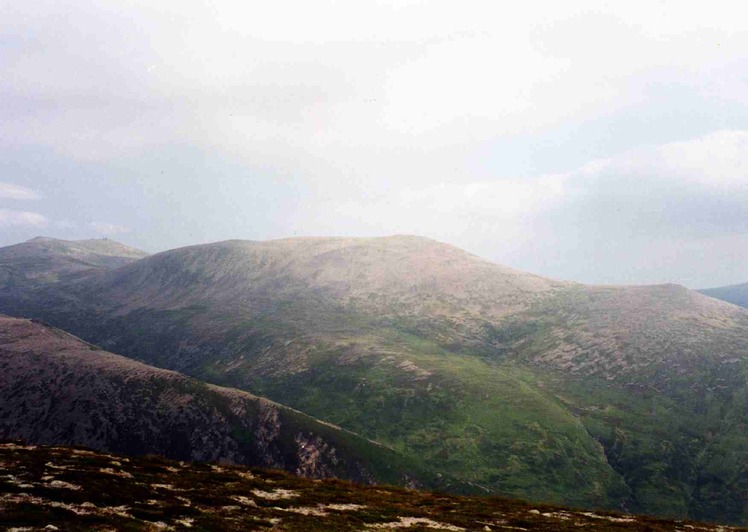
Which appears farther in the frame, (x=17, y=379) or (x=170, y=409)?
(x=17, y=379)

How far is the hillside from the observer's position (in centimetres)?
3053

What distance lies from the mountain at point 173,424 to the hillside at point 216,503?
92.7 meters

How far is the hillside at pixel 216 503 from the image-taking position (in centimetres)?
3053

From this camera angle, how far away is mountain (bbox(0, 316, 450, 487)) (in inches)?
5669

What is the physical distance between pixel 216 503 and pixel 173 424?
13031 cm

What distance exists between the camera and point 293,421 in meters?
159

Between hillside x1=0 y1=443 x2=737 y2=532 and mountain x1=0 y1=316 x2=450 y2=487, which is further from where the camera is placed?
mountain x1=0 y1=316 x2=450 y2=487

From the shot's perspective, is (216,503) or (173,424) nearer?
(216,503)

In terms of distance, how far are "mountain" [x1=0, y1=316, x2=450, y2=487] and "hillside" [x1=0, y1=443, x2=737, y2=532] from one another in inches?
3648

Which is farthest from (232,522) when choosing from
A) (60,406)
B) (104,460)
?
(60,406)

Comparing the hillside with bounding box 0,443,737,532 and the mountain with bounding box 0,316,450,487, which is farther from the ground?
the hillside with bounding box 0,443,737,532

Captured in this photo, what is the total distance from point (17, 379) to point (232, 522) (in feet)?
615

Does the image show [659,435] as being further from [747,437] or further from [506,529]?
[506,529]

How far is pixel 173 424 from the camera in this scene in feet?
499
